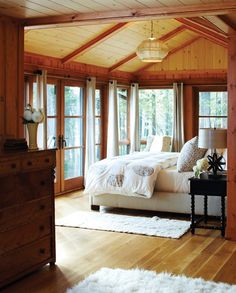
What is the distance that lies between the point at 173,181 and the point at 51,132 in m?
2.53

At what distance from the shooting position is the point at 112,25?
770cm

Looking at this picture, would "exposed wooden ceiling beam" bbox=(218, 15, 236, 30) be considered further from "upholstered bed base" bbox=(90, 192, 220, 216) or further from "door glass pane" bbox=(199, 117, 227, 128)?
"door glass pane" bbox=(199, 117, 227, 128)

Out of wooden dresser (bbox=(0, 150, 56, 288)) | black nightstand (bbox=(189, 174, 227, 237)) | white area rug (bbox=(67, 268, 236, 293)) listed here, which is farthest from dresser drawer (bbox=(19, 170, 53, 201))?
black nightstand (bbox=(189, 174, 227, 237))

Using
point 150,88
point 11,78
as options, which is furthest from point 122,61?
point 11,78

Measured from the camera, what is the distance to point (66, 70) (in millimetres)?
8352

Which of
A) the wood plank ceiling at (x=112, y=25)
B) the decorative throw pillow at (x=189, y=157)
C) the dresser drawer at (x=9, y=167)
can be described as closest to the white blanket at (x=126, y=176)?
the decorative throw pillow at (x=189, y=157)

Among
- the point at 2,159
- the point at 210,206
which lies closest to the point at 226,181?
the point at 210,206

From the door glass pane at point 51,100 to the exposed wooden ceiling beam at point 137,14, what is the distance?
3.27 meters

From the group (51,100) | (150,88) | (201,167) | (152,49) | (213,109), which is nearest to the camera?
(201,167)

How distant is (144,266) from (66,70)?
4670 mm

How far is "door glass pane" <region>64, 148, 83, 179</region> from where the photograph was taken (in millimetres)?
8609

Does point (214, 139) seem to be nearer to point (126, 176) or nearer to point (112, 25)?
point (126, 176)

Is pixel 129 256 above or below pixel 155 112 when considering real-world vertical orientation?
below

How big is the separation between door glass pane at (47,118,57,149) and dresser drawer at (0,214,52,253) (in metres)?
3.66
